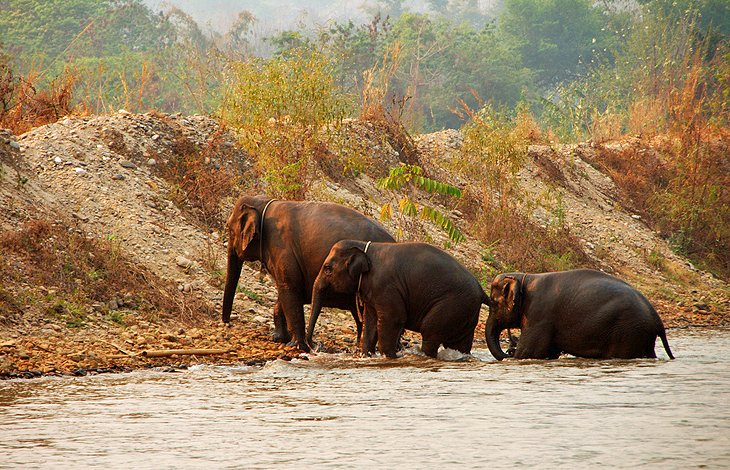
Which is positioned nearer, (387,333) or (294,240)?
(387,333)

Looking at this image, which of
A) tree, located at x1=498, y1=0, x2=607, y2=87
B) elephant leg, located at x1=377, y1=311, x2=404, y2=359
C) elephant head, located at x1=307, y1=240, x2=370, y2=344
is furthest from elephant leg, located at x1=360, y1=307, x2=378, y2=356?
tree, located at x1=498, y1=0, x2=607, y2=87

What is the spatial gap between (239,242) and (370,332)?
2.27 meters

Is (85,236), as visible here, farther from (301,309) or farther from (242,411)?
(242,411)

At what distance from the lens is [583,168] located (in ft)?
98.7

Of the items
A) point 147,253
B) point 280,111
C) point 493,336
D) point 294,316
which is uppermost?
point 280,111

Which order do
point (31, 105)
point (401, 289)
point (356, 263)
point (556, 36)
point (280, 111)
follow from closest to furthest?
point (356, 263), point (401, 289), point (280, 111), point (31, 105), point (556, 36)

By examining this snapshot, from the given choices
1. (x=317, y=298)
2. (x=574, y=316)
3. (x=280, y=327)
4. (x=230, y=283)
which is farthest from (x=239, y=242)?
(x=574, y=316)

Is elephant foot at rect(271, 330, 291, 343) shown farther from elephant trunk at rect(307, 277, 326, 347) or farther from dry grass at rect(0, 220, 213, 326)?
dry grass at rect(0, 220, 213, 326)

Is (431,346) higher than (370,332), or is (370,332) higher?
(370,332)

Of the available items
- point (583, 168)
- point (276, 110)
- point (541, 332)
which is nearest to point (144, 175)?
point (276, 110)

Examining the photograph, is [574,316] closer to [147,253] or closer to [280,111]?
[147,253]

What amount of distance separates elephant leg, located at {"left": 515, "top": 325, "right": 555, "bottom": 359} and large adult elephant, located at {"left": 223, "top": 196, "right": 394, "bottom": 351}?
6.76ft

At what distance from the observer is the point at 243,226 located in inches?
555

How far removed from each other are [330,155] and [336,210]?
8.55m
